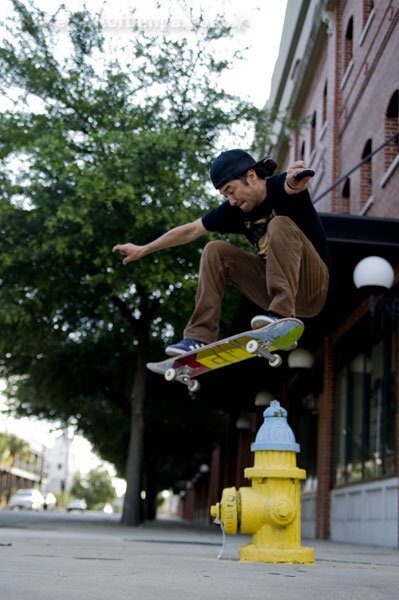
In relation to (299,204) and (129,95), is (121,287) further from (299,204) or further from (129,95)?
(299,204)

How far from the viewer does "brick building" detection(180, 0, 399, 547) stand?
11.6 m

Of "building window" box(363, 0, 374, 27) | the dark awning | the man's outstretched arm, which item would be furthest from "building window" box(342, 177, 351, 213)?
the man's outstretched arm

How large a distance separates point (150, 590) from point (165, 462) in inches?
1297

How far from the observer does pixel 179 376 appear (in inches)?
253

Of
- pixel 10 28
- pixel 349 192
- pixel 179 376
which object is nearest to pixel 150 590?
pixel 179 376

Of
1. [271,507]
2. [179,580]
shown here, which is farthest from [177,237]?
[179,580]

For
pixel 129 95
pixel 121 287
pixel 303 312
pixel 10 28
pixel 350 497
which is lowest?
pixel 350 497

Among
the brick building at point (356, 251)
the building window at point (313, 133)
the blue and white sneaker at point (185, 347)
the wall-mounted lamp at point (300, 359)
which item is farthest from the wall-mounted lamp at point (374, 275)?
the building window at point (313, 133)

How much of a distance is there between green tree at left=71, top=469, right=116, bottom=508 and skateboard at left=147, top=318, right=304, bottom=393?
156 metres

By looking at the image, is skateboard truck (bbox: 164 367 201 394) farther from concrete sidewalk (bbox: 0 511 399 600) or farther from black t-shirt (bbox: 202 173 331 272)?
concrete sidewalk (bbox: 0 511 399 600)

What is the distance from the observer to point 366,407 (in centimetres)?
1342

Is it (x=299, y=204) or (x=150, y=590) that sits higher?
(x=299, y=204)

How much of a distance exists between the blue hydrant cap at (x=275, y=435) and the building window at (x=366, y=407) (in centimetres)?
592

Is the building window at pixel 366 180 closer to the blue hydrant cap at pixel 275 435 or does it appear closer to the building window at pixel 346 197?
the building window at pixel 346 197
